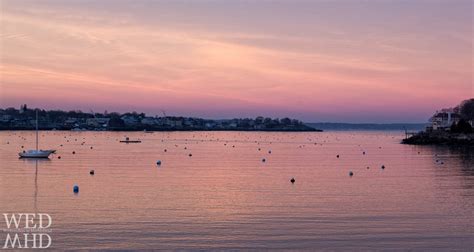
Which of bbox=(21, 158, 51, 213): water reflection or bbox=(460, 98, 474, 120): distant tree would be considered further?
bbox=(460, 98, 474, 120): distant tree

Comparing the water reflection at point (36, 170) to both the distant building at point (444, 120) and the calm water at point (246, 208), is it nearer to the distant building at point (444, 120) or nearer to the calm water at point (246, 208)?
the calm water at point (246, 208)

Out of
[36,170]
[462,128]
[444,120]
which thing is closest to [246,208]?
[36,170]

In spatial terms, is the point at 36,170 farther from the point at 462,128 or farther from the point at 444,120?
the point at 444,120

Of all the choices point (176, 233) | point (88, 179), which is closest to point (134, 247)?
point (176, 233)

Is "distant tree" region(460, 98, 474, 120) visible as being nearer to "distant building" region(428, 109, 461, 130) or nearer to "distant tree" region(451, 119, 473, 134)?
"distant building" region(428, 109, 461, 130)

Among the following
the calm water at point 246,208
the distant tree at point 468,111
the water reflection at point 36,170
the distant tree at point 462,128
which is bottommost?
the calm water at point 246,208

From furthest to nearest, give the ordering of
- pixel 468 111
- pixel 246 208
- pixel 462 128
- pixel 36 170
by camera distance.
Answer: pixel 468 111
pixel 462 128
pixel 36 170
pixel 246 208

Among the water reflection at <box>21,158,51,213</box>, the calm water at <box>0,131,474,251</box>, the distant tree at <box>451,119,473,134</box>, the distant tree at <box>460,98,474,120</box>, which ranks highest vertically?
the distant tree at <box>460,98,474,120</box>

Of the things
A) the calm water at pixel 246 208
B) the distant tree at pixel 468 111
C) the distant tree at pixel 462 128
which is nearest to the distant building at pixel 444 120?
the distant tree at pixel 468 111

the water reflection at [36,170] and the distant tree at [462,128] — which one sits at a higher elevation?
the distant tree at [462,128]

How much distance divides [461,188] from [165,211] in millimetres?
16814

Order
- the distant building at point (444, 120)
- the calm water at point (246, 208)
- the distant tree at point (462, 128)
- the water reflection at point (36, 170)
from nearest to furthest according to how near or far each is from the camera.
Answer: the calm water at point (246, 208) < the water reflection at point (36, 170) < the distant tree at point (462, 128) < the distant building at point (444, 120)

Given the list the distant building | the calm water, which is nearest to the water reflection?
the calm water

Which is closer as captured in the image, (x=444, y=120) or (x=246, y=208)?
(x=246, y=208)
